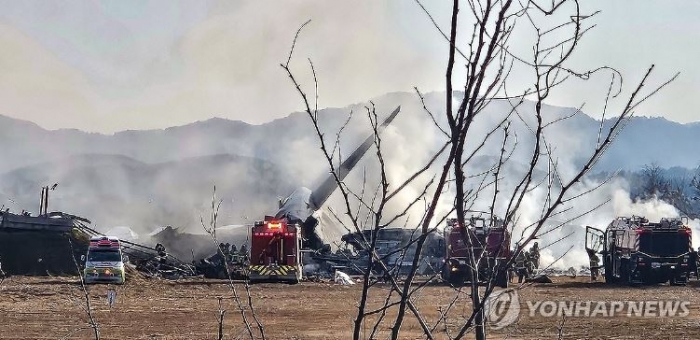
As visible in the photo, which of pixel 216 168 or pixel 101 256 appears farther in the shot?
pixel 216 168

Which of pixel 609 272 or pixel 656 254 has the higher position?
pixel 656 254

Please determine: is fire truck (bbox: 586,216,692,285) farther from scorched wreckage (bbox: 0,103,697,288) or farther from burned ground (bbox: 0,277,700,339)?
burned ground (bbox: 0,277,700,339)

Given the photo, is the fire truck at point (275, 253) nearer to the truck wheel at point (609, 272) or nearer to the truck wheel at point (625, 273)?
the truck wheel at point (609, 272)

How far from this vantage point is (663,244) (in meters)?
34.6

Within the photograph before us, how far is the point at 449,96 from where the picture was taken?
2.81 metres

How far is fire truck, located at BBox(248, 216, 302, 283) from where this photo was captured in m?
36.9

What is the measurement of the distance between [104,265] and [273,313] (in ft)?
48.5

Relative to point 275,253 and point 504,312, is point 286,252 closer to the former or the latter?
point 275,253

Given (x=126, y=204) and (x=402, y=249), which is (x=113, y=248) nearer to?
(x=402, y=249)

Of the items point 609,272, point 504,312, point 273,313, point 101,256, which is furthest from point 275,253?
point 504,312

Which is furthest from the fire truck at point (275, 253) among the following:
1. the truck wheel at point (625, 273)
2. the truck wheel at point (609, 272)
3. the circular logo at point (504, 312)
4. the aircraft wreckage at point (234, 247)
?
the circular logo at point (504, 312)

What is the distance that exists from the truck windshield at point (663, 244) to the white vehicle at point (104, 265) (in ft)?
54.9

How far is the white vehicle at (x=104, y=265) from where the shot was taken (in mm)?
35719

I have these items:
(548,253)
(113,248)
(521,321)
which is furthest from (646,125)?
(521,321)
